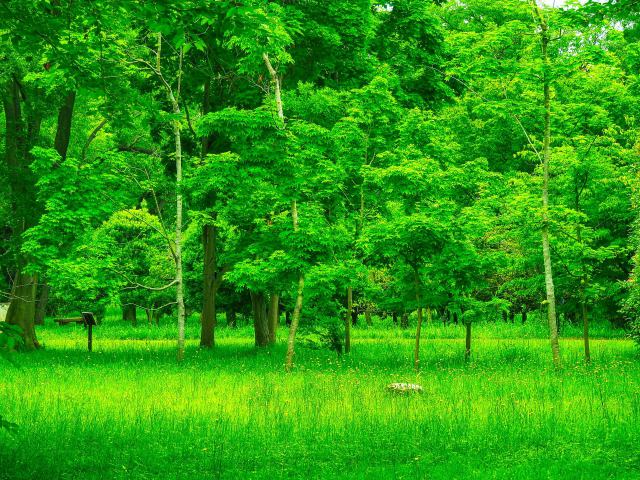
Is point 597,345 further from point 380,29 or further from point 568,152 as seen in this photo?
point 380,29

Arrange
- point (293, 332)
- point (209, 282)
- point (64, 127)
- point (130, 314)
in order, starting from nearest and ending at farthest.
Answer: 1. point (293, 332)
2. point (64, 127)
3. point (209, 282)
4. point (130, 314)

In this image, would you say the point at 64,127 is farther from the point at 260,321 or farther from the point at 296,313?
the point at 296,313

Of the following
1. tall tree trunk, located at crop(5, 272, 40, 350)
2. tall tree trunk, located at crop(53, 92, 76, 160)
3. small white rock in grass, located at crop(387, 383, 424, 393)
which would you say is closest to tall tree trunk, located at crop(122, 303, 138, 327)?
tall tree trunk, located at crop(5, 272, 40, 350)

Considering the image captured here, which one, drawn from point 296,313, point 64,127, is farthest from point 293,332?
point 64,127

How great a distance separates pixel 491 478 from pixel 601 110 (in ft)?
39.7

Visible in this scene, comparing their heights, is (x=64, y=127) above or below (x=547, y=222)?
above

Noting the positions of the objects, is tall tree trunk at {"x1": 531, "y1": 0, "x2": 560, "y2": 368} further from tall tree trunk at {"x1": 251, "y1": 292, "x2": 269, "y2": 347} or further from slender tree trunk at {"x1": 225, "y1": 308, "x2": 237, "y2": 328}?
slender tree trunk at {"x1": 225, "y1": 308, "x2": 237, "y2": 328}

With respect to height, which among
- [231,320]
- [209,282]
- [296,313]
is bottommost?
[231,320]

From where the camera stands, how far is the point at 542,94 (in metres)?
18.6

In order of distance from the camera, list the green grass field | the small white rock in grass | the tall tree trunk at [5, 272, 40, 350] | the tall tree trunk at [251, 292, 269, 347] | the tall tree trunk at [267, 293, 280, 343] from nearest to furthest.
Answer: the green grass field, the small white rock in grass, the tall tree trunk at [5, 272, 40, 350], the tall tree trunk at [251, 292, 269, 347], the tall tree trunk at [267, 293, 280, 343]

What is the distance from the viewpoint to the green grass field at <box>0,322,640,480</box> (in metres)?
8.97

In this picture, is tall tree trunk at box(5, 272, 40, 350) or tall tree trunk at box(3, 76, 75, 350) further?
tall tree trunk at box(5, 272, 40, 350)

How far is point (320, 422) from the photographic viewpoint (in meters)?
10.9

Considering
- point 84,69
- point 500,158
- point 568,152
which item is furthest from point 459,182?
point 500,158
